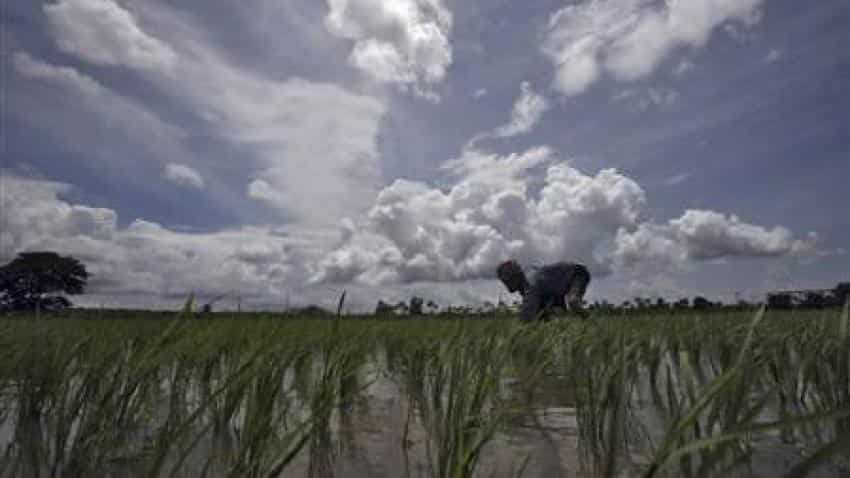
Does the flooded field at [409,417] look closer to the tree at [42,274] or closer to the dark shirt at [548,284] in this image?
the dark shirt at [548,284]

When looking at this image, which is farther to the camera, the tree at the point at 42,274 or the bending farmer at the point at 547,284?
the tree at the point at 42,274

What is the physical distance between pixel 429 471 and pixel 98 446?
1209mm

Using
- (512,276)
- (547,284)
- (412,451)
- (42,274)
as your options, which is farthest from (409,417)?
(42,274)

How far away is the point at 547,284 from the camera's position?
325 inches

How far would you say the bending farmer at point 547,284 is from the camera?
26.1ft

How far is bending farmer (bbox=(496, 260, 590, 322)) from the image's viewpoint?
26.1 ft

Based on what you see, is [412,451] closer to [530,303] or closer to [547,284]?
[530,303]

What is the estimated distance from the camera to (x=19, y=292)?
5359 centimetres

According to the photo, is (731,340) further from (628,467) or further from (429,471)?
(429,471)

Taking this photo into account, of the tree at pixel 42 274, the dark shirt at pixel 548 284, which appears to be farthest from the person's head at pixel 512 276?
the tree at pixel 42 274

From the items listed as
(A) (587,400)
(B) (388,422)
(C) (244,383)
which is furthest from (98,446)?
(A) (587,400)

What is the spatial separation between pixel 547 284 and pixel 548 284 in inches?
1.0

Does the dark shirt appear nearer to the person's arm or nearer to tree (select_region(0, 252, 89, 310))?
the person's arm

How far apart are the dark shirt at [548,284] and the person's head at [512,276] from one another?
0.42m
